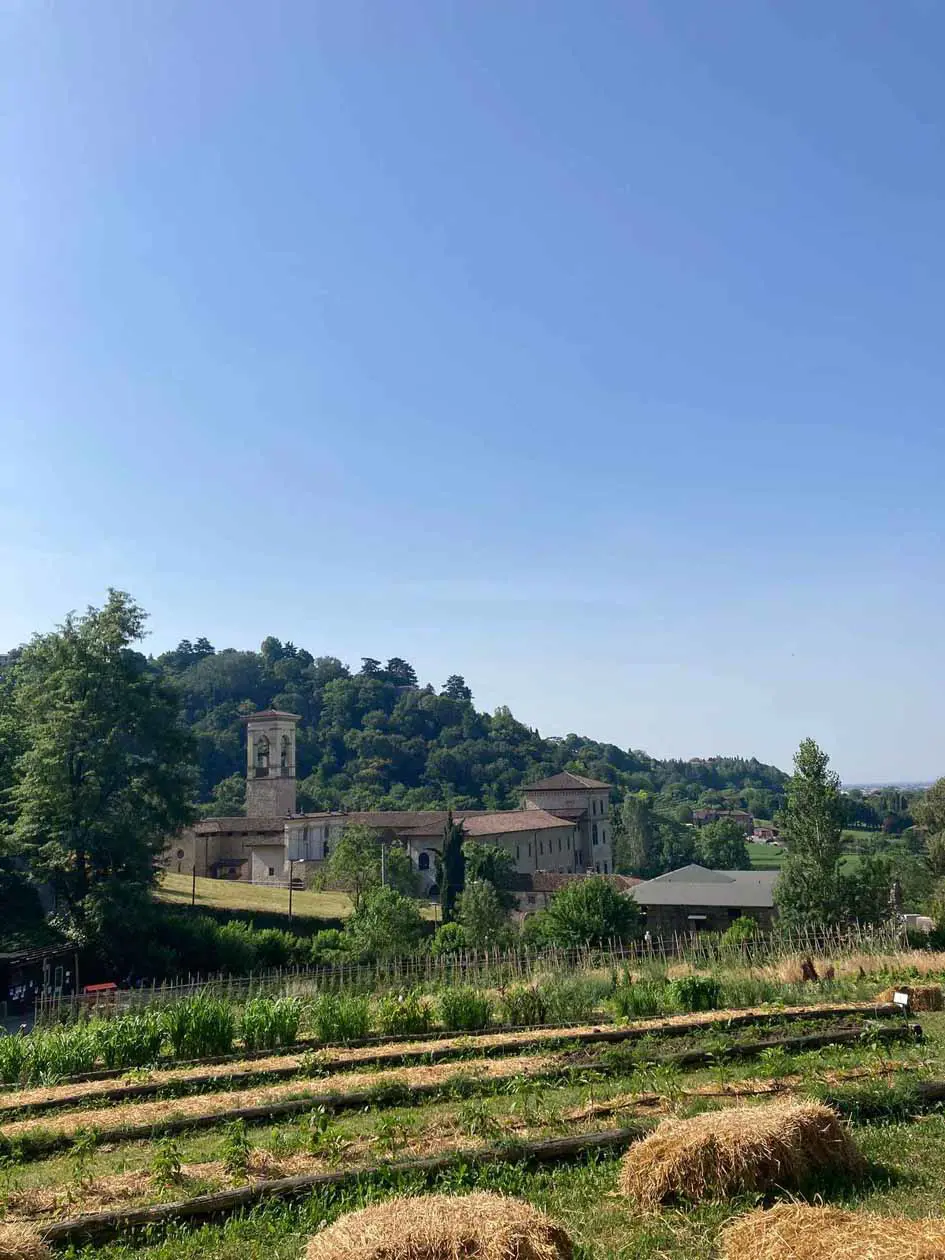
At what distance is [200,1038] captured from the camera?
13516 mm

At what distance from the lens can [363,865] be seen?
4928 centimetres

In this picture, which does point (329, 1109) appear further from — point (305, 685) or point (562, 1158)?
point (305, 685)

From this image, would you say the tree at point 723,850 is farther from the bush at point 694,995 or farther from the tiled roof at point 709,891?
the bush at point 694,995

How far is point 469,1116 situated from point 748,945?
17.1 m

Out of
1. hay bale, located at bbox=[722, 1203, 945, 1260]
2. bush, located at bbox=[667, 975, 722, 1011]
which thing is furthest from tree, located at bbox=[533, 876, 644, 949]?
hay bale, located at bbox=[722, 1203, 945, 1260]

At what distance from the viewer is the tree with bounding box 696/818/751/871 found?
101625 millimetres

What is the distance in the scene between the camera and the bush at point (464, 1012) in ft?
46.8

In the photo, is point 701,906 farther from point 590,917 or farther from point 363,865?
point 363,865

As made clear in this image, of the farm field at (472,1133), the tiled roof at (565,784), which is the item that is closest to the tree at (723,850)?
the tiled roof at (565,784)

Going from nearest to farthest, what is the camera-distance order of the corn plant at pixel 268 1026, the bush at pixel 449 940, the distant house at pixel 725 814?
the corn plant at pixel 268 1026
the bush at pixel 449 940
the distant house at pixel 725 814

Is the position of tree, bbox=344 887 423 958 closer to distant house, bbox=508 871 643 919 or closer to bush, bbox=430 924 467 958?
bush, bbox=430 924 467 958

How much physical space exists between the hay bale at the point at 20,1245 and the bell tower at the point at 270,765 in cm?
6569

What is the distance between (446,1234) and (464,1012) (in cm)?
980

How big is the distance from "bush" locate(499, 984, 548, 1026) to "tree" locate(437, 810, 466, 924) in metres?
38.7
